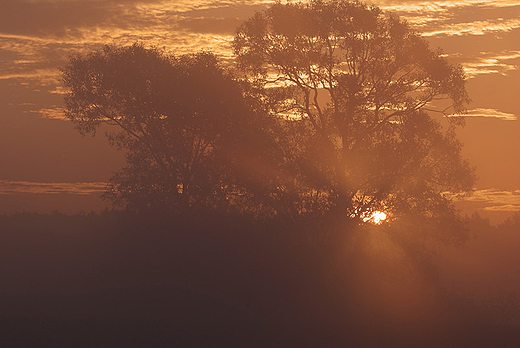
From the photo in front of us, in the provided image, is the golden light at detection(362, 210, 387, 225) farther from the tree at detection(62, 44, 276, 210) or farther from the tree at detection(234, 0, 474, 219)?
the tree at detection(62, 44, 276, 210)

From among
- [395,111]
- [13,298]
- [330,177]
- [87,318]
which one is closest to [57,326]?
[87,318]

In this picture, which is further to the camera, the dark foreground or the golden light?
the golden light

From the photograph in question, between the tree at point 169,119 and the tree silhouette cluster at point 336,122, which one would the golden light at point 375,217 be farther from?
the tree at point 169,119

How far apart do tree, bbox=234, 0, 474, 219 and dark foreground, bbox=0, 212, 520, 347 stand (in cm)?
386

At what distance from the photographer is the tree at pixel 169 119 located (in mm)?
50719

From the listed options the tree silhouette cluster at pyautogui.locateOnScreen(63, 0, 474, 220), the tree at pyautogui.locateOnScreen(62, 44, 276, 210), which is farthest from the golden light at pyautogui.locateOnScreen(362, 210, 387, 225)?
the tree at pyautogui.locateOnScreen(62, 44, 276, 210)

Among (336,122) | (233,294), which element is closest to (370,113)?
(336,122)

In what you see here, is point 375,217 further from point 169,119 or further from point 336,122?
point 169,119

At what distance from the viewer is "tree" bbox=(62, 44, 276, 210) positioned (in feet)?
166

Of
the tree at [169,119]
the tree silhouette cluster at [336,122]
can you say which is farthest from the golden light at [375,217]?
the tree at [169,119]

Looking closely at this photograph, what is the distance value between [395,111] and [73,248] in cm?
3015

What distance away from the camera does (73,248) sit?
54.8 meters

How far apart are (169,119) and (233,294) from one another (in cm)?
1783

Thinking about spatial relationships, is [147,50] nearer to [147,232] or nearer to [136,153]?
[136,153]
